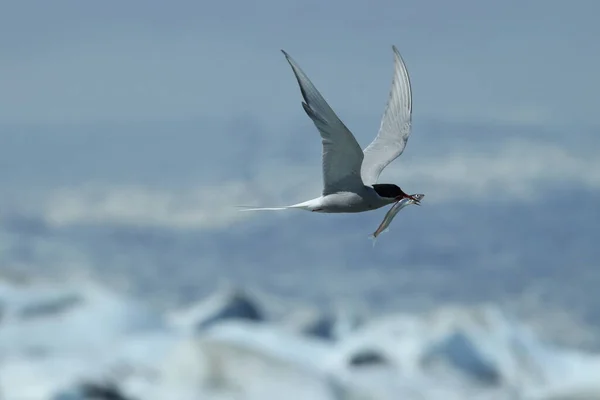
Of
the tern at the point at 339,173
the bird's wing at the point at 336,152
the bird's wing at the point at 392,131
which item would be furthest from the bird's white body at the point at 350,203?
the bird's wing at the point at 392,131

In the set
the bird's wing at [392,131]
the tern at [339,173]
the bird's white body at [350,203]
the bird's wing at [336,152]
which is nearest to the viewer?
the tern at [339,173]

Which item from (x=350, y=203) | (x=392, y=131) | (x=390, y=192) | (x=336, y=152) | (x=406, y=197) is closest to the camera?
(x=350, y=203)

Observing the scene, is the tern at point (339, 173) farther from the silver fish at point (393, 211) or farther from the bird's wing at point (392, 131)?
the bird's wing at point (392, 131)

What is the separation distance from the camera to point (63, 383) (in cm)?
19662

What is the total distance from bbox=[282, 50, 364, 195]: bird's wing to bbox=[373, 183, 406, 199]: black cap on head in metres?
0.37

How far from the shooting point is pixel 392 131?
2752 cm

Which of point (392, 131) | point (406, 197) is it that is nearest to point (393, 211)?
point (406, 197)

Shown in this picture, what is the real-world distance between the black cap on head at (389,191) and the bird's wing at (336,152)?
14.6 inches

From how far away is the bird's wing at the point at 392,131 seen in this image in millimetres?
26406

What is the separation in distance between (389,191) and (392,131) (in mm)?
5145

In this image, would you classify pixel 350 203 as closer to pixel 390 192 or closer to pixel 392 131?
pixel 390 192

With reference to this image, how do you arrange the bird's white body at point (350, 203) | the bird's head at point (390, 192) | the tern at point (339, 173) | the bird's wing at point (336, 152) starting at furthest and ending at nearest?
the bird's head at point (390, 192) < the bird's white body at point (350, 203) < the bird's wing at point (336, 152) < the tern at point (339, 173)

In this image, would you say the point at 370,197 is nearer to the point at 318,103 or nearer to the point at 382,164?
the point at 318,103

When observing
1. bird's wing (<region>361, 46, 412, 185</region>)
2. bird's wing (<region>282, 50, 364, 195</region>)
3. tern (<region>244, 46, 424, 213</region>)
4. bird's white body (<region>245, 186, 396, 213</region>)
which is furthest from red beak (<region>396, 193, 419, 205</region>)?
bird's wing (<region>361, 46, 412, 185</region>)
